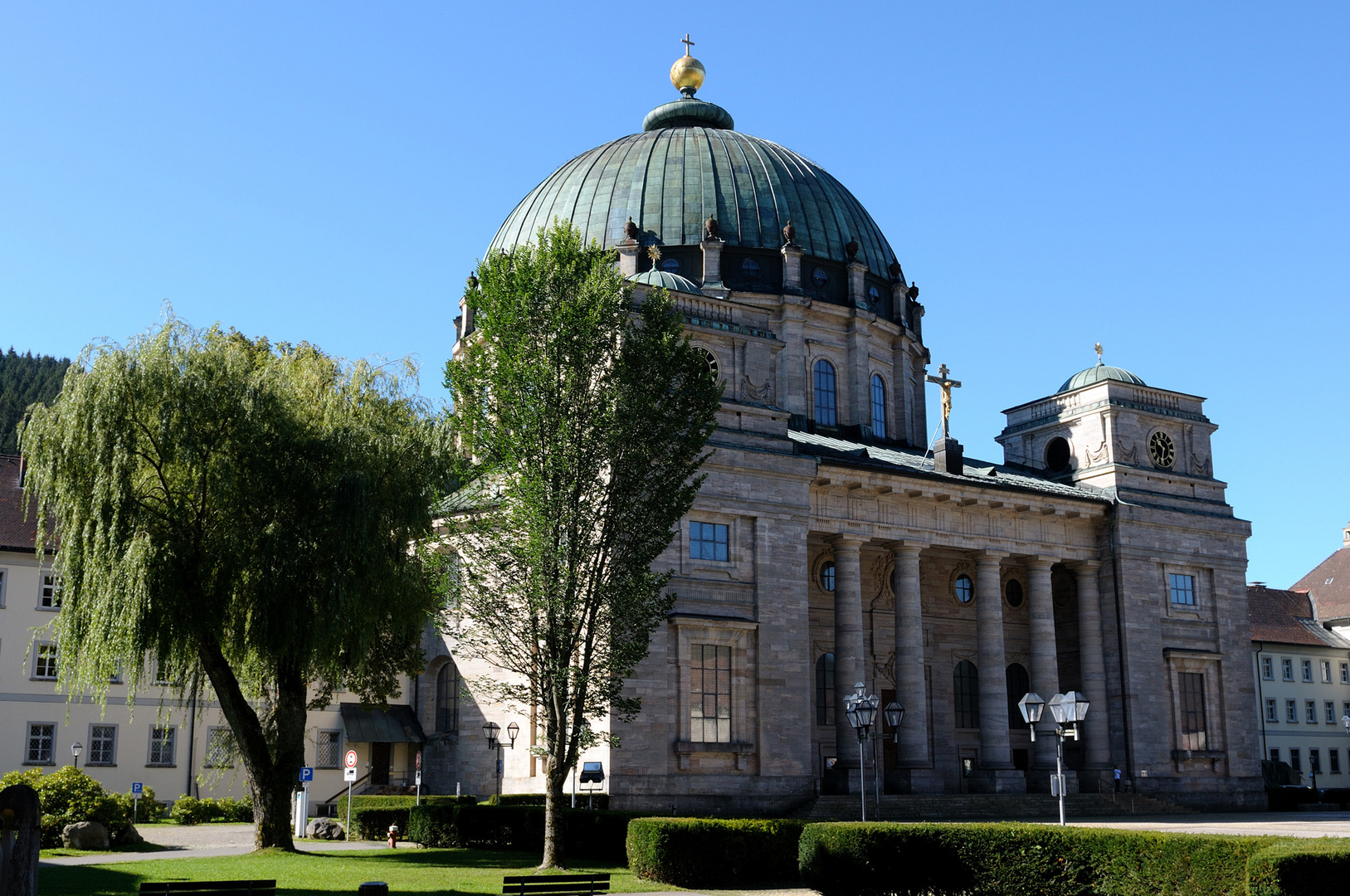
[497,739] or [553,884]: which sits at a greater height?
[497,739]

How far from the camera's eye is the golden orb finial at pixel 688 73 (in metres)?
61.2

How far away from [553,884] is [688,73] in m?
48.5

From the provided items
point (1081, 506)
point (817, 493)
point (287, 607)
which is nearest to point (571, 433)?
point (287, 607)

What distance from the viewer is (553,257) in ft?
91.0

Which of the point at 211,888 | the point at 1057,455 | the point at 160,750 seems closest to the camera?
the point at 211,888

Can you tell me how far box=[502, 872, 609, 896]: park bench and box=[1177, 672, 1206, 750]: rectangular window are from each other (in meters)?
33.9

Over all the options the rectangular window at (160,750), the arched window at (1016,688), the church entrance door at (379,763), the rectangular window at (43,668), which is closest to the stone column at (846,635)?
the arched window at (1016,688)

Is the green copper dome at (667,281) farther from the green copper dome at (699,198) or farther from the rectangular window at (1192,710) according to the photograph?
the rectangular window at (1192,710)

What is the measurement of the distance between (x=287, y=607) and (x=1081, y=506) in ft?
102

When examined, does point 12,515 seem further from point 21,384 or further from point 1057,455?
point 21,384

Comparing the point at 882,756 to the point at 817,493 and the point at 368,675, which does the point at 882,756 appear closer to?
the point at 817,493

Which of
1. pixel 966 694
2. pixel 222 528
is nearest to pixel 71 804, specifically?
pixel 222 528

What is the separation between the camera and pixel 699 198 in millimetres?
51219

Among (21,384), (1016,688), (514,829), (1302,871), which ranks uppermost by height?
(21,384)
